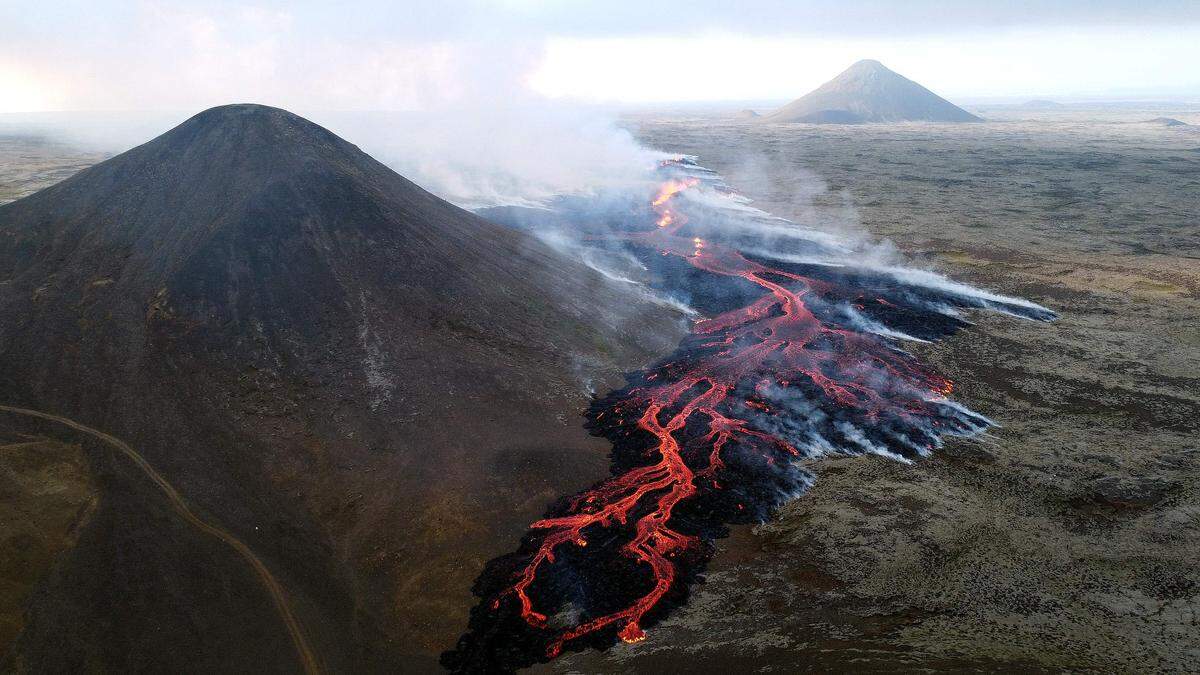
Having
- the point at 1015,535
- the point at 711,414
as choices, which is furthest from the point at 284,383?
the point at 1015,535

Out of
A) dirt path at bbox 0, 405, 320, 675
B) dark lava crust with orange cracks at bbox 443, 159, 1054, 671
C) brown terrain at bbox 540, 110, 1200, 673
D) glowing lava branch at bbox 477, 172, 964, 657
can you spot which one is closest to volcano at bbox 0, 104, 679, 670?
dirt path at bbox 0, 405, 320, 675

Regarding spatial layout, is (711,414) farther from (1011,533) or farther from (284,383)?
(284,383)

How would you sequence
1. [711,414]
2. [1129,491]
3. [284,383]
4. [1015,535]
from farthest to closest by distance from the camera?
[711,414], [284,383], [1129,491], [1015,535]

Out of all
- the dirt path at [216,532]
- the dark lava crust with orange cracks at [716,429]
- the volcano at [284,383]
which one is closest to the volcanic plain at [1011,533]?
the dark lava crust with orange cracks at [716,429]

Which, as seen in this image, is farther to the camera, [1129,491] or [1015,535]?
[1129,491]

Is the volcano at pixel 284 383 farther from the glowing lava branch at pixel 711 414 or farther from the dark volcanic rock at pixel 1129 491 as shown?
the dark volcanic rock at pixel 1129 491

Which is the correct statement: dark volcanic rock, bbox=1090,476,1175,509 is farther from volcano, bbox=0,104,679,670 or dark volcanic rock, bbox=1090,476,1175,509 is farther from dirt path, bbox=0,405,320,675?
dirt path, bbox=0,405,320,675

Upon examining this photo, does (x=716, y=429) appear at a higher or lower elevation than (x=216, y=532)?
lower
